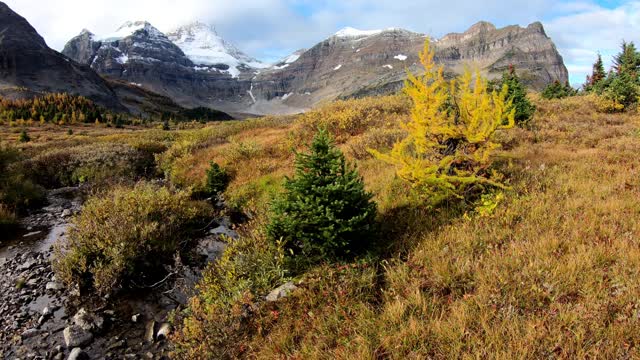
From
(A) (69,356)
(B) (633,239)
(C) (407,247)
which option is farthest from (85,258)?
(B) (633,239)

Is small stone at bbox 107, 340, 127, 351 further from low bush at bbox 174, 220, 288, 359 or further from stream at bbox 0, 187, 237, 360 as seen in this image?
low bush at bbox 174, 220, 288, 359

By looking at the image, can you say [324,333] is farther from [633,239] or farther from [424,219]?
[633,239]

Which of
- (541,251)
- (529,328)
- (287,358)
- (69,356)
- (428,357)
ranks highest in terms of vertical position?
(541,251)

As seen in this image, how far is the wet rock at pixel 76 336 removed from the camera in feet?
21.2

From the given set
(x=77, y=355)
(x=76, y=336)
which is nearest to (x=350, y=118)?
(x=76, y=336)

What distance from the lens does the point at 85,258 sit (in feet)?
27.4

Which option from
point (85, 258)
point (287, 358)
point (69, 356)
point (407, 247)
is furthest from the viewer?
point (85, 258)

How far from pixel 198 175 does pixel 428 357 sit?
1535 centimetres

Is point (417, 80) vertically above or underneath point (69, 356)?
above

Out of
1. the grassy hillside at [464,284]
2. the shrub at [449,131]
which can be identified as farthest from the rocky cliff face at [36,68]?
the shrub at [449,131]

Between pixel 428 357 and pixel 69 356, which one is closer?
pixel 428 357

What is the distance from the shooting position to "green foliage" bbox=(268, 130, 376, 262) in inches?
242

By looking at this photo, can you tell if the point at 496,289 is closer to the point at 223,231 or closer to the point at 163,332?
the point at 163,332

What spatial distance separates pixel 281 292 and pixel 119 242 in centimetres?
513
